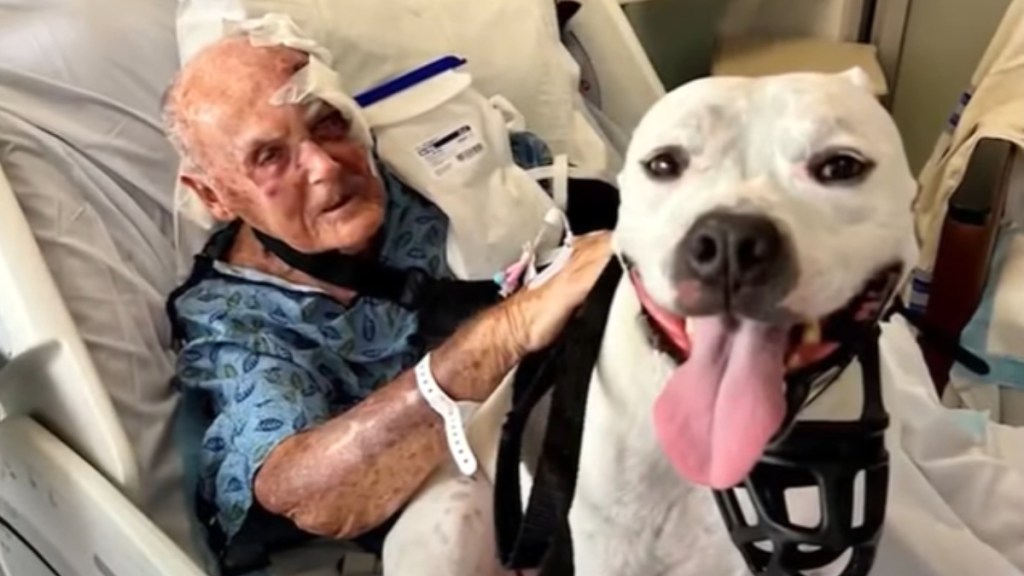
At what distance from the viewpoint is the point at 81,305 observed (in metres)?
1.44

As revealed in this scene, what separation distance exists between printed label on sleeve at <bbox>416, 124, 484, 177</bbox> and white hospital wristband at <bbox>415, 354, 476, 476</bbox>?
1.02ft

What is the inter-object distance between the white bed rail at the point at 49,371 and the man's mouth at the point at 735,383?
0.65 m

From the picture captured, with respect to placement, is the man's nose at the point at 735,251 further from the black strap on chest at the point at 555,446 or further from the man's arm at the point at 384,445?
the man's arm at the point at 384,445

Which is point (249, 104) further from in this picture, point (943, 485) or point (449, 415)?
Answer: point (943, 485)

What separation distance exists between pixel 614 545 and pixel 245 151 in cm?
66

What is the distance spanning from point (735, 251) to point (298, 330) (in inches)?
29.6

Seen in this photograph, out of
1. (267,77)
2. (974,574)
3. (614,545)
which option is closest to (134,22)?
(267,77)

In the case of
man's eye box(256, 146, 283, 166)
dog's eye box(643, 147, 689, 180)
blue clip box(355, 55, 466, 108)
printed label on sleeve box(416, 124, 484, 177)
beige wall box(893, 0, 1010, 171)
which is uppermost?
dog's eye box(643, 147, 689, 180)

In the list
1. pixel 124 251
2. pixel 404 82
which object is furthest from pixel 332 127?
pixel 124 251

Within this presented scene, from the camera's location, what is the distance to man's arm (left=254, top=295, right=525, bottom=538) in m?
1.27

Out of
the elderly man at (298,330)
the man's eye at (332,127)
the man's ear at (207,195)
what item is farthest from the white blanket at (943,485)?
the man's ear at (207,195)

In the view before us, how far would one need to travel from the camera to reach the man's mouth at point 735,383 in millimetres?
820

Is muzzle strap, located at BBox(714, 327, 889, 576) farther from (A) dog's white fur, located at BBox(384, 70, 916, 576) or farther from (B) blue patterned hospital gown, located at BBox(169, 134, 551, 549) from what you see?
(B) blue patterned hospital gown, located at BBox(169, 134, 551, 549)

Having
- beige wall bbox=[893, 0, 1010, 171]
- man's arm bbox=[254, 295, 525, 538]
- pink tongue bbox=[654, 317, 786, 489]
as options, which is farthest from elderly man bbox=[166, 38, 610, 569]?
beige wall bbox=[893, 0, 1010, 171]
